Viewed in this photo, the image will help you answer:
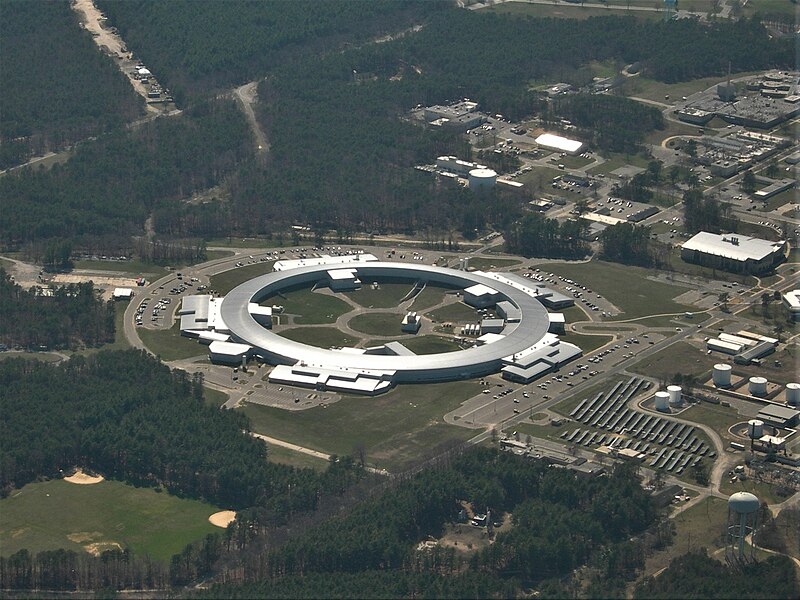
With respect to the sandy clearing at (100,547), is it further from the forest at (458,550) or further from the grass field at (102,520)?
the forest at (458,550)

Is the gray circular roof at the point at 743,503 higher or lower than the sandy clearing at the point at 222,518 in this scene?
higher

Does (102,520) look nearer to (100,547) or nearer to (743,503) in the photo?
(100,547)

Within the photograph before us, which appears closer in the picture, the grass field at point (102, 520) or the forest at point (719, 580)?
the forest at point (719, 580)

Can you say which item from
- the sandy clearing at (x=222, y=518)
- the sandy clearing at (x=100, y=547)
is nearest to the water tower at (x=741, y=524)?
the sandy clearing at (x=222, y=518)

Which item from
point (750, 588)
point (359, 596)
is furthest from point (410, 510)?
point (750, 588)

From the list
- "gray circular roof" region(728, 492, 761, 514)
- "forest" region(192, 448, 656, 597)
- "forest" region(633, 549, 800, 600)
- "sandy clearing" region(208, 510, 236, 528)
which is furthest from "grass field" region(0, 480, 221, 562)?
"gray circular roof" region(728, 492, 761, 514)

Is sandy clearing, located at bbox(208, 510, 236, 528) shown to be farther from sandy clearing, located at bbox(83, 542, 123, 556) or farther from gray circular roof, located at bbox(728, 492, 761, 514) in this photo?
gray circular roof, located at bbox(728, 492, 761, 514)

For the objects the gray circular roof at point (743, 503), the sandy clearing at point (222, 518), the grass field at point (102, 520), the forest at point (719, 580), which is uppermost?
the gray circular roof at point (743, 503)

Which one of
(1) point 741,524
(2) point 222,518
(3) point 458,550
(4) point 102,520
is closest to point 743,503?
(1) point 741,524
